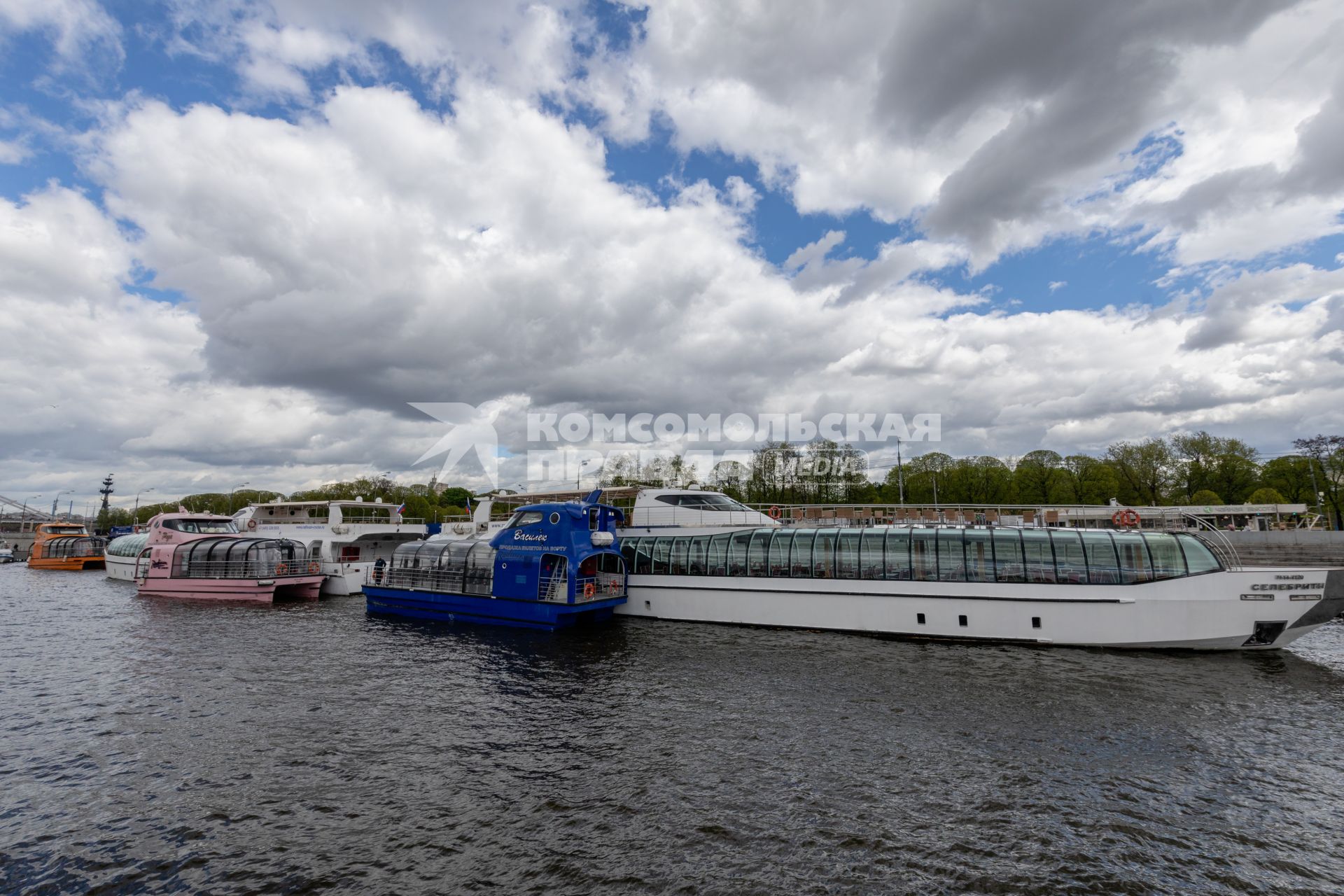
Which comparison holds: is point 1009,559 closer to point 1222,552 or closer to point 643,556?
point 1222,552

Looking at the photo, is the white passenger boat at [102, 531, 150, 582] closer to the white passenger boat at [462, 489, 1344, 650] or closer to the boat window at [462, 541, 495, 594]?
the boat window at [462, 541, 495, 594]

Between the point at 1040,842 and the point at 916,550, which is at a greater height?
the point at 916,550

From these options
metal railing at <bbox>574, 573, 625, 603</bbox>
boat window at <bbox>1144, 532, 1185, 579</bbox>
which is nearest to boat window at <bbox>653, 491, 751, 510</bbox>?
metal railing at <bbox>574, 573, 625, 603</bbox>

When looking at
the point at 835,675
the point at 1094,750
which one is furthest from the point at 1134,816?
the point at 835,675

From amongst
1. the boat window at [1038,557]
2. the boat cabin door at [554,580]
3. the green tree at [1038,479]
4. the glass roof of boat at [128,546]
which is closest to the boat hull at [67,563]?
the glass roof of boat at [128,546]

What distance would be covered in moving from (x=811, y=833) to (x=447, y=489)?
154027 millimetres

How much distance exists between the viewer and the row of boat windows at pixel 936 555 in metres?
23.6

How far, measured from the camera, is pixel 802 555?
96.9ft

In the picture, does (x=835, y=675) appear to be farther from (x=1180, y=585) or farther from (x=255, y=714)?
(x=255, y=714)

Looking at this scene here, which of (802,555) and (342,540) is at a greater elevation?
(342,540)

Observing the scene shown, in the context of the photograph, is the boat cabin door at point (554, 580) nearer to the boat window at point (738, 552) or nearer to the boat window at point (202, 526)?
the boat window at point (738, 552)

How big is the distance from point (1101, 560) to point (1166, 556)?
2.18 metres

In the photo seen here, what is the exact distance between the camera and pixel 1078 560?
2450cm

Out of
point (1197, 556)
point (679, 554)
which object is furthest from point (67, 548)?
point (1197, 556)
